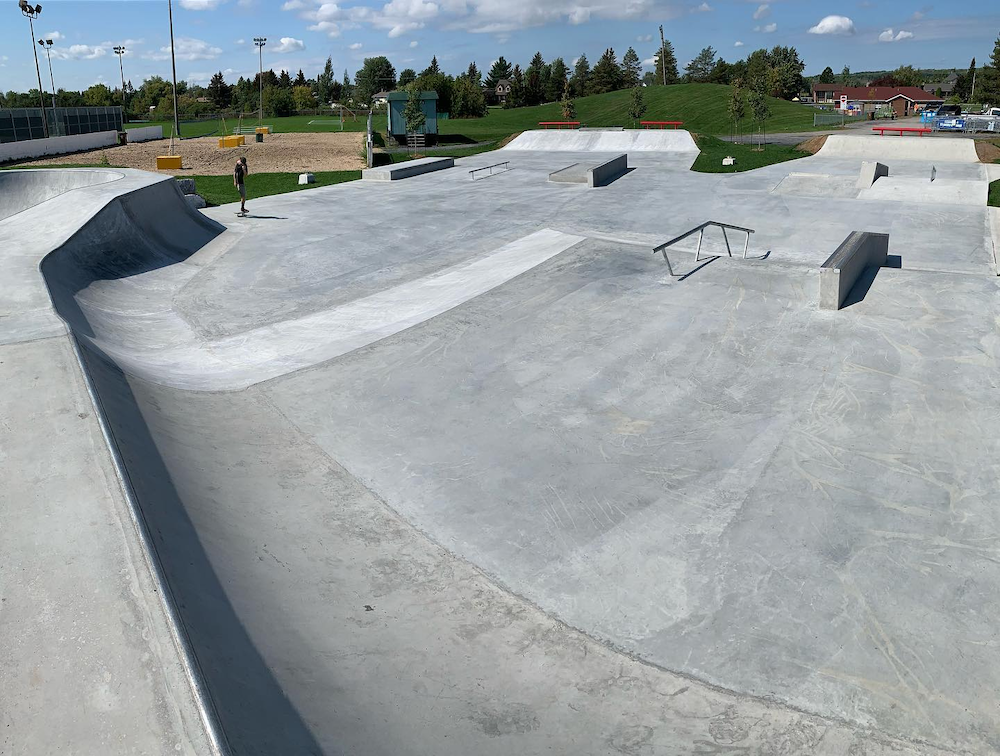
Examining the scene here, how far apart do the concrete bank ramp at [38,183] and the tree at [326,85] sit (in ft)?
443

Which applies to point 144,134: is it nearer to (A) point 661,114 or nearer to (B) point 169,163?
(B) point 169,163

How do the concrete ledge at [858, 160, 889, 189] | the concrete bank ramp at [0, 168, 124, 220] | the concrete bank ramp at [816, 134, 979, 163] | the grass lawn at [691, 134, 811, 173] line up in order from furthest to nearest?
the concrete bank ramp at [816, 134, 979, 163]
the grass lawn at [691, 134, 811, 173]
the concrete ledge at [858, 160, 889, 189]
the concrete bank ramp at [0, 168, 124, 220]

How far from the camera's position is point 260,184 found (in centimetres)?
2722

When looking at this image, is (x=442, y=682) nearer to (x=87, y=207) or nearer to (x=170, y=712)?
(x=170, y=712)

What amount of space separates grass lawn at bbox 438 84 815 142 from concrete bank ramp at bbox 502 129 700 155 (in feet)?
32.9

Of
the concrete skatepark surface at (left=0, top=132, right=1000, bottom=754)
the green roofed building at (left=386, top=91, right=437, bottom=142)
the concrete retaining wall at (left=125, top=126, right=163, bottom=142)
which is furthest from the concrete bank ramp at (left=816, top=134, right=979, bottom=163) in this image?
the concrete retaining wall at (left=125, top=126, right=163, bottom=142)

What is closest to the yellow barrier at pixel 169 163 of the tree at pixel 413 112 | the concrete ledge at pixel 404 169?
the concrete ledge at pixel 404 169

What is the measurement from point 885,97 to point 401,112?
9607 cm

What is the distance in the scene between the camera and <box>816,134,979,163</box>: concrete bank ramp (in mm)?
30438

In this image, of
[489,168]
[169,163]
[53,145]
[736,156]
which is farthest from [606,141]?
[53,145]

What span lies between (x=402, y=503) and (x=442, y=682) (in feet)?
7.68

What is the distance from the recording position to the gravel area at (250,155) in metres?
32.9

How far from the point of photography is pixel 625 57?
147000 millimetres

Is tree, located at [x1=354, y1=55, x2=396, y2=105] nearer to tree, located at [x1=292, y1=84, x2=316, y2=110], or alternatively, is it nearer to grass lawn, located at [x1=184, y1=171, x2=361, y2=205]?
tree, located at [x1=292, y1=84, x2=316, y2=110]
